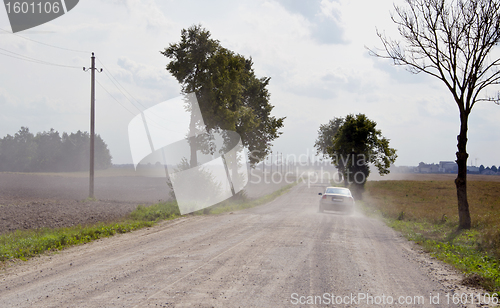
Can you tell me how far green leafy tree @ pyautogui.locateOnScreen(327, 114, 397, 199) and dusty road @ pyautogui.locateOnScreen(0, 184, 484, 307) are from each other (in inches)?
1180

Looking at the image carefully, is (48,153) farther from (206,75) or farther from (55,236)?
(55,236)

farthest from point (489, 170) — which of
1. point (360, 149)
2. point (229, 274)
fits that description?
point (229, 274)

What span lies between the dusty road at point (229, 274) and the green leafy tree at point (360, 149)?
98.4 ft

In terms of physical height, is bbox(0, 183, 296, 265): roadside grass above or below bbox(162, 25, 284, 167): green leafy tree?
below

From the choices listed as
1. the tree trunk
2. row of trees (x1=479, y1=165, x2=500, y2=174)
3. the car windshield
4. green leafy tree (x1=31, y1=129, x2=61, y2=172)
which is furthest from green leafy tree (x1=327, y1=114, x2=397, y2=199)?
row of trees (x1=479, y1=165, x2=500, y2=174)

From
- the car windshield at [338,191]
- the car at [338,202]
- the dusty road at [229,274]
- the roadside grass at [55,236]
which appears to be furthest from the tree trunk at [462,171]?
the roadside grass at [55,236]

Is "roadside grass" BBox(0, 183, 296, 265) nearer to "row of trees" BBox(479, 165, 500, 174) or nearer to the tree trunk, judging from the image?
the tree trunk

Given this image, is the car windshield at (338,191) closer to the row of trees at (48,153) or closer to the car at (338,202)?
the car at (338,202)

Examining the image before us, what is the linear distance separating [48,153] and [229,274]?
12697cm

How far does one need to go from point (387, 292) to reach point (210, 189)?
17.2 meters

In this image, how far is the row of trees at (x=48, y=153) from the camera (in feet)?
366

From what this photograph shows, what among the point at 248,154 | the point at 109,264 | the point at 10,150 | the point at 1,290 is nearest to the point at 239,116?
the point at 248,154

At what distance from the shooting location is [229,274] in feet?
21.1

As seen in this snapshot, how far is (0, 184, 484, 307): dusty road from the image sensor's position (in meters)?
5.17
